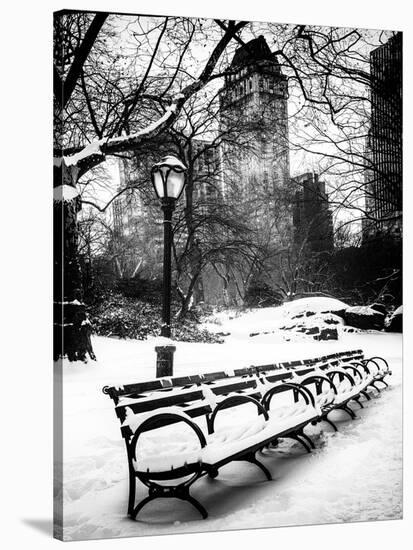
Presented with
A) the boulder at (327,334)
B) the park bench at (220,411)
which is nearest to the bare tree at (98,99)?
the park bench at (220,411)

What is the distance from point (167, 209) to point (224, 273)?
0.74 meters

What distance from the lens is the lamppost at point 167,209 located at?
621 cm

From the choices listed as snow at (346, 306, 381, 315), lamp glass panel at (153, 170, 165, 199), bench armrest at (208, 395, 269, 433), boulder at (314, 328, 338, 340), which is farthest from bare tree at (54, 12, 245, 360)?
snow at (346, 306, 381, 315)

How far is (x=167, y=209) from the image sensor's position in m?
6.26

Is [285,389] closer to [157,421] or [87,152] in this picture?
[157,421]

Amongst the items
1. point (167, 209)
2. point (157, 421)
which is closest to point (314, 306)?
point (167, 209)

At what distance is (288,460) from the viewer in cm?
635

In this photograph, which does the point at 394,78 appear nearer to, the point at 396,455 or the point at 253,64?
the point at 253,64

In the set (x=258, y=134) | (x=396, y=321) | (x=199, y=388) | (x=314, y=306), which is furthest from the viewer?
(x=396, y=321)

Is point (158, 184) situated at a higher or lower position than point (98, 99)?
lower

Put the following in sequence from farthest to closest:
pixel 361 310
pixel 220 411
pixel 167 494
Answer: pixel 361 310 → pixel 220 411 → pixel 167 494

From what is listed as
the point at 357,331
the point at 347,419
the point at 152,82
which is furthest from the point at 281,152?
the point at 347,419

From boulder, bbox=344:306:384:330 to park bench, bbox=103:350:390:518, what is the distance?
292mm

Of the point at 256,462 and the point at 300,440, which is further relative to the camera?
the point at 300,440
